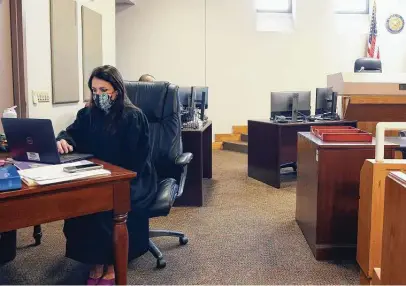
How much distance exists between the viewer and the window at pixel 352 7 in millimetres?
8023

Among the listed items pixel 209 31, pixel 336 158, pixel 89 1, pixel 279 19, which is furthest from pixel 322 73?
pixel 336 158

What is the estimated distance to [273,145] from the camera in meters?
4.68

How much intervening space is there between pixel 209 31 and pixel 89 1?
11.1ft

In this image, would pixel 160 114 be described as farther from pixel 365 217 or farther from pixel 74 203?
pixel 365 217

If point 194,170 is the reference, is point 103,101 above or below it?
above

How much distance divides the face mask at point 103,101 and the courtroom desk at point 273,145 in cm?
271

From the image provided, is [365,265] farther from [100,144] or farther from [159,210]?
[100,144]

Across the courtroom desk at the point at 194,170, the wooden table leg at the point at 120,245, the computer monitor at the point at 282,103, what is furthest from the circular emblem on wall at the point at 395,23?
the wooden table leg at the point at 120,245

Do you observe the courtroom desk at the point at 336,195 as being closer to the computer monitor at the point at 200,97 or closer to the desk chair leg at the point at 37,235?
the desk chair leg at the point at 37,235

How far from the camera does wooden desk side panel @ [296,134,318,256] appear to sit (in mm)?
2668

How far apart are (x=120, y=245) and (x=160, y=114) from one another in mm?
1110

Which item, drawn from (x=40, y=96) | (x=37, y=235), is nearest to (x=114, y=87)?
(x=37, y=235)

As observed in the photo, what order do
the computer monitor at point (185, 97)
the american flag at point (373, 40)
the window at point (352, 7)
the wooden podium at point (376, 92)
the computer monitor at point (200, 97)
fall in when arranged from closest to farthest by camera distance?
the wooden podium at point (376, 92) → the computer monitor at point (185, 97) → the computer monitor at point (200, 97) → the american flag at point (373, 40) → the window at point (352, 7)

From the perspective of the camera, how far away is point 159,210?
223 centimetres
